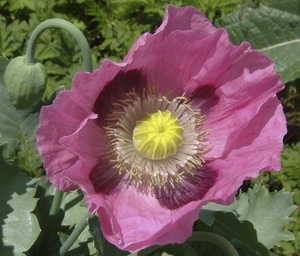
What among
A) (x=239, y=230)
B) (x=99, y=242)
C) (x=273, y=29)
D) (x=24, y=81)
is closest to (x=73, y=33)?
(x=24, y=81)

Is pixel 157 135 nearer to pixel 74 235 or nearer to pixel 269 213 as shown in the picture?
pixel 74 235

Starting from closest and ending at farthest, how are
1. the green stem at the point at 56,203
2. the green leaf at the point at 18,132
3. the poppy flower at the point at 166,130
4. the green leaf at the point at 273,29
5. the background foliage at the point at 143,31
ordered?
the poppy flower at the point at 166,130, the green stem at the point at 56,203, the green leaf at the point at 18,132, the background foliage at the point at 143,31, the green leaf at the point at 273,29

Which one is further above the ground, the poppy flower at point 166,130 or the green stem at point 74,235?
the poppy flower at point 166,130

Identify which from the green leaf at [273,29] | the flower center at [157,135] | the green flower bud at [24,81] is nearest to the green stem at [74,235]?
the flower center at [157,135]

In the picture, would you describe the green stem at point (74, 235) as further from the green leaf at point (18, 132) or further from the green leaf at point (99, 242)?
the green leaf at point (18, 132)

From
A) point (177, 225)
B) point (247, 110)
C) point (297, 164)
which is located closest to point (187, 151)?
point (247, 110)
